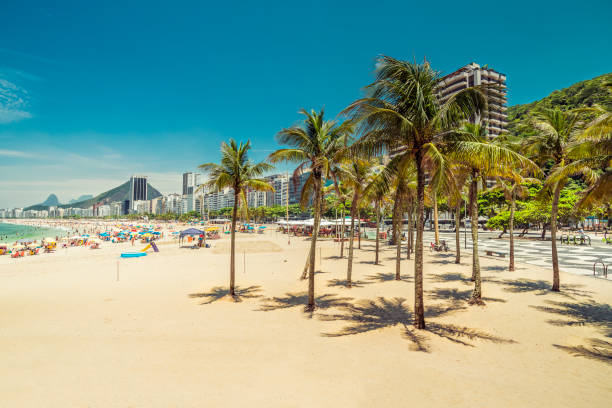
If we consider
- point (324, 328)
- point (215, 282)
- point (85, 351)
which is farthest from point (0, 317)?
point (324, 328)

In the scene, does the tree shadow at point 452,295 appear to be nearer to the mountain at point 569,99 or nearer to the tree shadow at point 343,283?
the tree shadow at point 343,283

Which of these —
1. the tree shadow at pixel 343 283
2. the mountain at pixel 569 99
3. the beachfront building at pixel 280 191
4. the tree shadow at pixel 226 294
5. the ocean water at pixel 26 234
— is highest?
the mountain at pixel 569 99

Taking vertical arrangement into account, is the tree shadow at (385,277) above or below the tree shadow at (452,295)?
below

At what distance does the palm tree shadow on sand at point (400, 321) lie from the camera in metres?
7.97

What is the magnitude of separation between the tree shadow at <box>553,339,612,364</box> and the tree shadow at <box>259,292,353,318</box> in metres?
6.60

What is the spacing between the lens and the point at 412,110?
8.05 meters

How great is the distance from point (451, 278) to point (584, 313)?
6407 millimetres

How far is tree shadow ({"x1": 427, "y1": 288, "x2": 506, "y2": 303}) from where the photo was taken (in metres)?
11.8

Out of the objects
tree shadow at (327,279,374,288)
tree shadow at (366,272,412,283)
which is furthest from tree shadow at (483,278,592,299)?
tree shadow at (327,279,374,288)

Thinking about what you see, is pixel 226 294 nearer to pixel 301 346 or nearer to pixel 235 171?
pixel 235 171

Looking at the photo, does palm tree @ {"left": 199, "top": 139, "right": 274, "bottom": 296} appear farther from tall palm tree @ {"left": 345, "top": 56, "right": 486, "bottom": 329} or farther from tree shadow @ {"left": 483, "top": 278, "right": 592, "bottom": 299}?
tree shadow @ {"left": 483, "top": 278, "right": 592, "bottom": 299}

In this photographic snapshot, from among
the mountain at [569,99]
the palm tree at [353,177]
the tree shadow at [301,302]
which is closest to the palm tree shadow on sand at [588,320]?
the tree shadow at [301,302]

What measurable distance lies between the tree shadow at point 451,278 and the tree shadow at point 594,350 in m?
7.29

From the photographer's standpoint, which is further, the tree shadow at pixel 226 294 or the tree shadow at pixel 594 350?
the tree shadow at pixel 226 294
